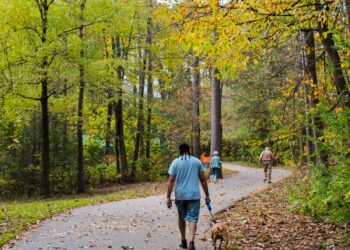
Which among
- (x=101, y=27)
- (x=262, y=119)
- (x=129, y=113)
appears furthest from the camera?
(x=262, y=119)

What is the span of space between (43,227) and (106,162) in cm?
1715

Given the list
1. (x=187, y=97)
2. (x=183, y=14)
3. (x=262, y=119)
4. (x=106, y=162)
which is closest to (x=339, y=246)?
(x=183, y=14)

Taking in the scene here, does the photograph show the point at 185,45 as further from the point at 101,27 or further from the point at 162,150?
the point at 162,150

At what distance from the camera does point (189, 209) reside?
7.55 metres

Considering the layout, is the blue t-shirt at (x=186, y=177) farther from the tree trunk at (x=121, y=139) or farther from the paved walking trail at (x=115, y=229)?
the tree trunk at (x=121, y=139)

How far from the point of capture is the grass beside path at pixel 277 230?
7994 millimetres

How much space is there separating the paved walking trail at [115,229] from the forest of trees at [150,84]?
10.4 ft

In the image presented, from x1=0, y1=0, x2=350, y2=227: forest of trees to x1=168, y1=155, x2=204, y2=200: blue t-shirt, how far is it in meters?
1.84

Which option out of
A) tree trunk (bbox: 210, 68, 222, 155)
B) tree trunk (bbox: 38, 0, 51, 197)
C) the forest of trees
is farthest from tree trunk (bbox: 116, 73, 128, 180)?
tree trunk (bbox: 38, 0, 51, 197)

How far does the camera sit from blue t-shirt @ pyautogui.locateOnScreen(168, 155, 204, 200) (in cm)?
754

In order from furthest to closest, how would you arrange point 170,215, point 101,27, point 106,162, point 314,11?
point 106,162
point 101,27
point 170,215
point 314,11

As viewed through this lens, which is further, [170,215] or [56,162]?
[56,162]

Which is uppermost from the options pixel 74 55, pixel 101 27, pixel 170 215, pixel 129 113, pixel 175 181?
pixel 101 27

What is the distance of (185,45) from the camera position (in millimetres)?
7898
